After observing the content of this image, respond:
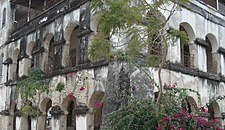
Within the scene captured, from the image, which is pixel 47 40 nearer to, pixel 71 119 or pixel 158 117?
pixel 71 119

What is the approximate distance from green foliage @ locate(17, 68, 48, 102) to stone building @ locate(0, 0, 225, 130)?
282 mm

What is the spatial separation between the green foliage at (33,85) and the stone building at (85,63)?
11.1 inches

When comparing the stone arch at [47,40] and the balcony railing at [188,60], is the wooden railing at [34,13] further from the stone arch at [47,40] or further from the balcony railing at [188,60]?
the balcony railing at [188,60]

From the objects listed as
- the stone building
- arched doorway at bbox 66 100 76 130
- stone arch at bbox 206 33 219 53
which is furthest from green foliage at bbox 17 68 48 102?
stone arch at bbox 206 33 219 53

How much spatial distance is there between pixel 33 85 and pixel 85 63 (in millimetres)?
2951

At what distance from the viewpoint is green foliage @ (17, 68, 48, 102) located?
14.1 metres

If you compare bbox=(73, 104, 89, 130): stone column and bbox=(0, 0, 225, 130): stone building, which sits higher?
bbox=(0, 0, 225, 130): stone building

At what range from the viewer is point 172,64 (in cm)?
1198

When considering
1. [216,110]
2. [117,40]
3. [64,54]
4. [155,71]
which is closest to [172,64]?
[155,71]

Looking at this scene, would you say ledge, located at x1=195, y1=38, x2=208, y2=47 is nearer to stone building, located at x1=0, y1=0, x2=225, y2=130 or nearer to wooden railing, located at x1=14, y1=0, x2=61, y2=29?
stone building, located at x1=0, y1=0, x2=225, y2=130

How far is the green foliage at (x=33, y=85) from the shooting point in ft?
46.1

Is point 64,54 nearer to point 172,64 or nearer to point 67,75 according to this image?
point 67,75

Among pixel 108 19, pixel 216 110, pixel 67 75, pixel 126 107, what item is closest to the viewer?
pixel 108 19

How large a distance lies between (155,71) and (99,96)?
7.21ft
